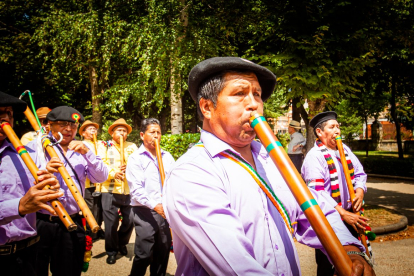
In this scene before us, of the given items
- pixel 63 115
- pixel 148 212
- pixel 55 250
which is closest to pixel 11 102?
pixel 63 115

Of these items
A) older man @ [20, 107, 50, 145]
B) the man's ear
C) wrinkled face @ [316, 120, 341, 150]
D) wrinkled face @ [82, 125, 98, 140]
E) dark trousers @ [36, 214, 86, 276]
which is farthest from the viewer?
wrinkled face @ [82, 125, 98, 140]

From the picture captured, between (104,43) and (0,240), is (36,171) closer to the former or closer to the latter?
(0,240)

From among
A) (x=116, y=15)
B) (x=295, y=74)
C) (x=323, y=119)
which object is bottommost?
(x=323, y=119)

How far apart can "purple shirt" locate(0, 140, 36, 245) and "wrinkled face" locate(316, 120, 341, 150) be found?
138 inches

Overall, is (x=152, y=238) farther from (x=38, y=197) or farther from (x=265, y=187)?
(x=265, y=187)

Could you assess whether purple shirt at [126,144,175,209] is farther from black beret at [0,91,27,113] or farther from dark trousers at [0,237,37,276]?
black beret at [0,91,27,113]

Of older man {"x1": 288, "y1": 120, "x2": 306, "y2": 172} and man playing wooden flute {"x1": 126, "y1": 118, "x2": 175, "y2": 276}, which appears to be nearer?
man playing wooden flute {"x1": 126, "y1": 118, "x2": 175, "y2": 276}

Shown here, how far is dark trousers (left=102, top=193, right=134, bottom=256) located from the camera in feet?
17.1

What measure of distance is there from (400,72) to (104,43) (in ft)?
43.6

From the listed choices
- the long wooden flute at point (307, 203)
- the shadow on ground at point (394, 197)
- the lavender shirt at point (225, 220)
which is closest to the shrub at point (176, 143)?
the shadow on ground at point (394, 197)

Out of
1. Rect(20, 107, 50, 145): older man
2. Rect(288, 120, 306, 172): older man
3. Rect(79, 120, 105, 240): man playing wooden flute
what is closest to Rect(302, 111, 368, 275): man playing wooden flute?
Rect(79, 120, 105, 240): man playing wooden flute

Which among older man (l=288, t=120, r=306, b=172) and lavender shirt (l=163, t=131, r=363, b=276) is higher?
lavender shirt (l=163, t=131, r=363, b=276)

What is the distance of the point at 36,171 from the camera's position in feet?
7.56

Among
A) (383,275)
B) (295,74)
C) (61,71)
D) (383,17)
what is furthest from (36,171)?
(61,71)
